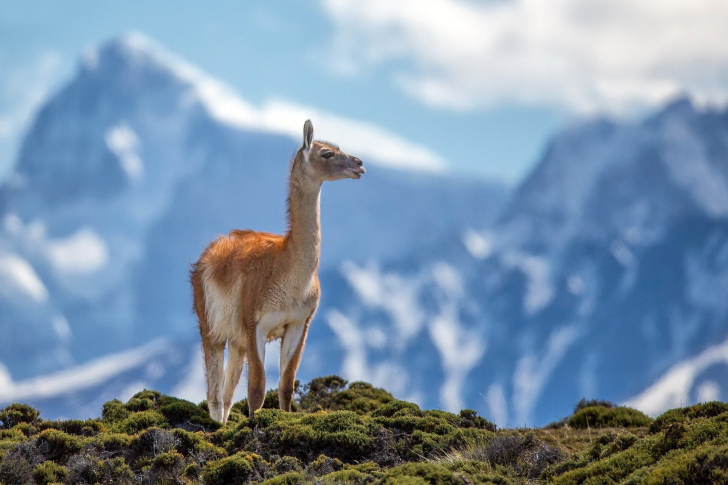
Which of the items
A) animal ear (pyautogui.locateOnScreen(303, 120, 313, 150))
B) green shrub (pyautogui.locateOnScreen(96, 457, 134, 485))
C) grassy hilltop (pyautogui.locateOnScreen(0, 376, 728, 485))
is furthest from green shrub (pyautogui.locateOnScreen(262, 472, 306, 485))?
animal ear (pyautogui.locateOnScreen(303, 120, 313, 150))

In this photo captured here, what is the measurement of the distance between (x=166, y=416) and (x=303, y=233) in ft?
10.6

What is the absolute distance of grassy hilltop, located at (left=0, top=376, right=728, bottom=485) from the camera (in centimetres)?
982

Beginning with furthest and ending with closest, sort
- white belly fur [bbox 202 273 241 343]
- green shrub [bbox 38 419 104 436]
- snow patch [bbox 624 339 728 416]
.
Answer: snow patch [bbox 624 339 728 416] < white belly fur [bbox 202 273 241 343] < green shrub [bbox 38 419 104 436]

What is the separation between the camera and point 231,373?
15039 mm

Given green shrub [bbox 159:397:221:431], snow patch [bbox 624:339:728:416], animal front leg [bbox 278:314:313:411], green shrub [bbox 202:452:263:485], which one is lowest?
green shrub [bbox 202:452:263:485]

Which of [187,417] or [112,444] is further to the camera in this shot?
[187,417]

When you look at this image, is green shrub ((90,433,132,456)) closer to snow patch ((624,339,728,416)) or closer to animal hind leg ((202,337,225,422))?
animal hind leg ((202,337,225,422))

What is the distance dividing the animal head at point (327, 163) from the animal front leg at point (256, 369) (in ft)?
7.96

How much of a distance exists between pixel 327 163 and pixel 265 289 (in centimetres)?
205

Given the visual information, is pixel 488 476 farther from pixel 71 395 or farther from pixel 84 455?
pixel 71 395

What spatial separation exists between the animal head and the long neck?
135 millimetres

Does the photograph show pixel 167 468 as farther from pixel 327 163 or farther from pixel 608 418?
pixel 608 418

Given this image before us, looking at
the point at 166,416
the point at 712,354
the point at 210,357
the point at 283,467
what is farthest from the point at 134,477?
the point at 712,354

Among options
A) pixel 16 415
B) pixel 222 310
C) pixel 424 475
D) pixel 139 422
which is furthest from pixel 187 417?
pixel 424 475
